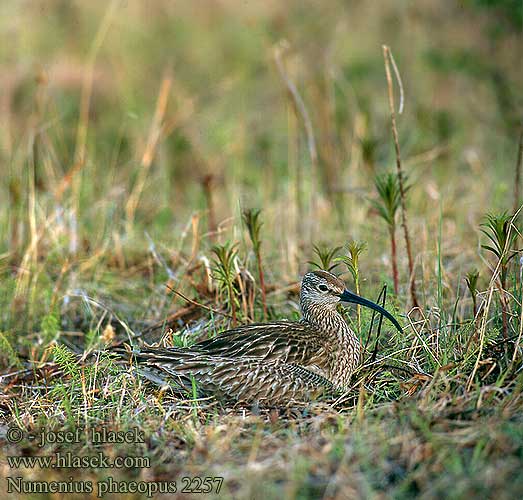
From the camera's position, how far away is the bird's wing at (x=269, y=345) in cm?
483

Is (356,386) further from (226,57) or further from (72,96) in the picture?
(226,57)

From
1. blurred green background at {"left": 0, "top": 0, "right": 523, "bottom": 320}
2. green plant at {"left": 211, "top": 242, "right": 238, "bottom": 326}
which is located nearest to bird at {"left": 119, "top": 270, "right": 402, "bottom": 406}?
green plant at {"left": 211, "top": 242, "right": 238, "bottom": 326}

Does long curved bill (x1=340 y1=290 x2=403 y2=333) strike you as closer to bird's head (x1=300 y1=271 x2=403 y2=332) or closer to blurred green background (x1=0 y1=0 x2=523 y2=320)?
bird's head (x1=300 y1=271 x2=403 y2=332)

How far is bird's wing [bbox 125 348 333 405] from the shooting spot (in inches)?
187

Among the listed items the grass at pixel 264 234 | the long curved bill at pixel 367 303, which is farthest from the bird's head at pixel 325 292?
the grass at pixel 264 234

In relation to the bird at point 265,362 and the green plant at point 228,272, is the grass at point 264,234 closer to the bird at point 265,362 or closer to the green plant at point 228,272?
the green plant at point 228,272

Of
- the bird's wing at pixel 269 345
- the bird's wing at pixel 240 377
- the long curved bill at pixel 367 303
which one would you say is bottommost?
the bird's wing at pixel 240 377

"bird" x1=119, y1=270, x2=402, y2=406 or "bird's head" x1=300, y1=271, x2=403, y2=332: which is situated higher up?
"bird's head" x1=300, y1=271, x2=403, y2=332

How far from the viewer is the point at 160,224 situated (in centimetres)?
755

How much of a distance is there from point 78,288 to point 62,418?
2.05 metres

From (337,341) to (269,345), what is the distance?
0.45 metres

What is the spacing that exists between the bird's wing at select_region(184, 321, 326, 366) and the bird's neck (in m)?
0.08

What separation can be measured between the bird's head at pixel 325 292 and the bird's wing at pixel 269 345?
0.23 meters

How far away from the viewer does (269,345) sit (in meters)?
4.86
